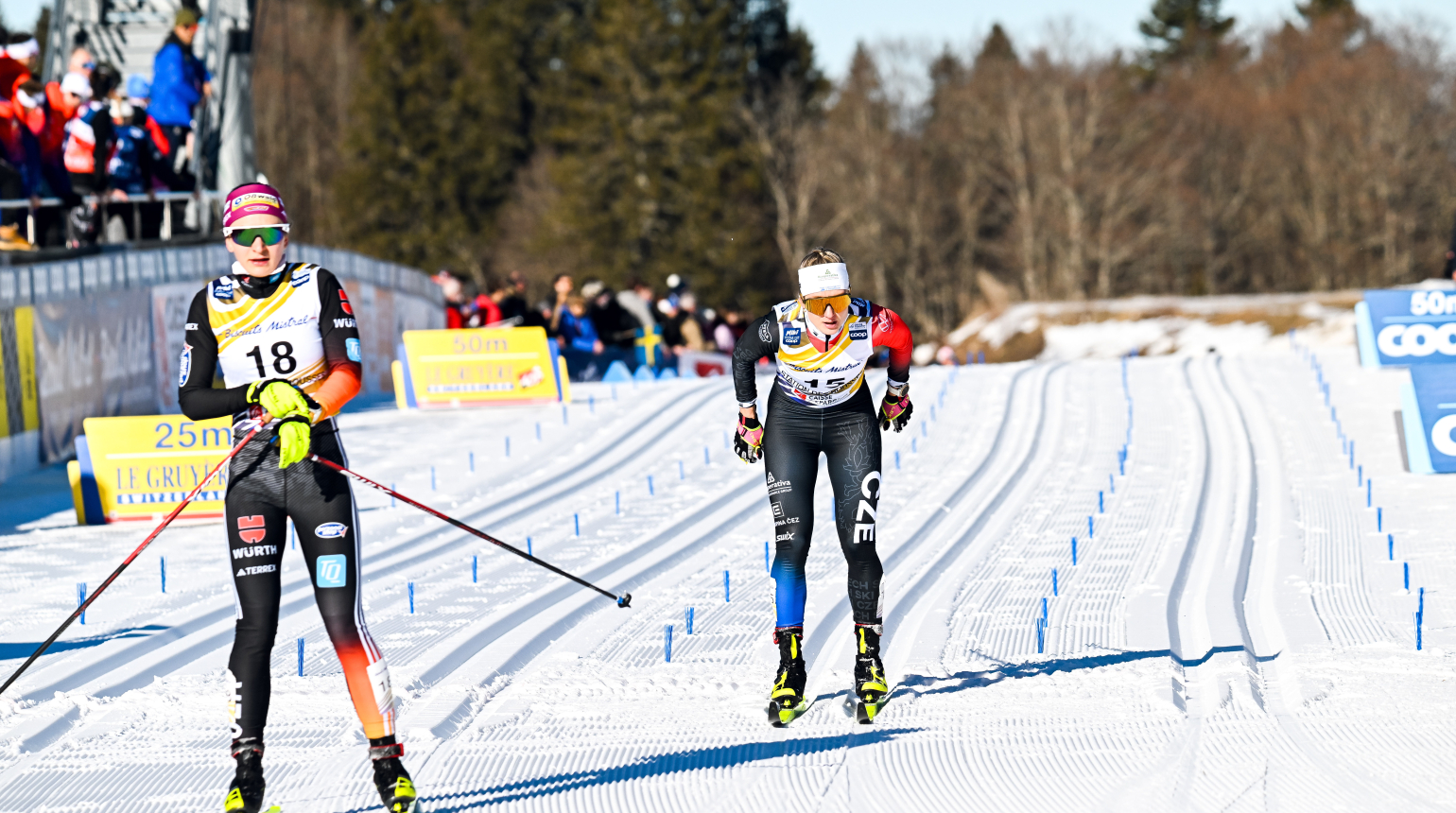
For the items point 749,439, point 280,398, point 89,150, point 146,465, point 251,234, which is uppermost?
point 89,150

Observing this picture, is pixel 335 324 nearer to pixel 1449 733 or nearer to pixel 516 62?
pixel 1449 733

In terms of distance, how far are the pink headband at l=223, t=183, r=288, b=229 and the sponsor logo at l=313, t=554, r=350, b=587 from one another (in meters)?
1.04

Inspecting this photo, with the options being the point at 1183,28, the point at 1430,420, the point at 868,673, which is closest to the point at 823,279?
the point at 868,673

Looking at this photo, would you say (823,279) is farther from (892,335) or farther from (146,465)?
(146,465)

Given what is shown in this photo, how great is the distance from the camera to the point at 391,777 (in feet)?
14.9

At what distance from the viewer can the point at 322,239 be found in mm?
62250

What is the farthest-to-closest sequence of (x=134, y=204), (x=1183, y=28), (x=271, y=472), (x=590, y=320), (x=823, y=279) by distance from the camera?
(x=1183, y=28) < (x=590, y=320) < (x=134, y=204) < (x=823, y=279) < (x=271, y=472)

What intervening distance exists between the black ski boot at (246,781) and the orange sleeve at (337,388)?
3.33ft

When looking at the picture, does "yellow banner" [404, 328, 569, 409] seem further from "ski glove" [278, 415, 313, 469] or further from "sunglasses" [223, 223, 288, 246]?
"ski glove" [278, 415, 313, 469]

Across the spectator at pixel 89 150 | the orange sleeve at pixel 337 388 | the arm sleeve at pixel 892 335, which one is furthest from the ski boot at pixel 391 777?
the spectator at pixel 89 150

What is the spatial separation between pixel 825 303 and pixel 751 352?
1.24ft

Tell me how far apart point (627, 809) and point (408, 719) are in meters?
1.42

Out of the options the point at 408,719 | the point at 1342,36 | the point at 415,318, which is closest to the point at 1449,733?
the point at 408,719

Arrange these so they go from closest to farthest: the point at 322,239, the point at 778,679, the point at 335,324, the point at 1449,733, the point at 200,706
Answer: the point at 335,324 → the point at 1449,733 → the point at 778,679 → the point at 200,706 → the point at 322,239
